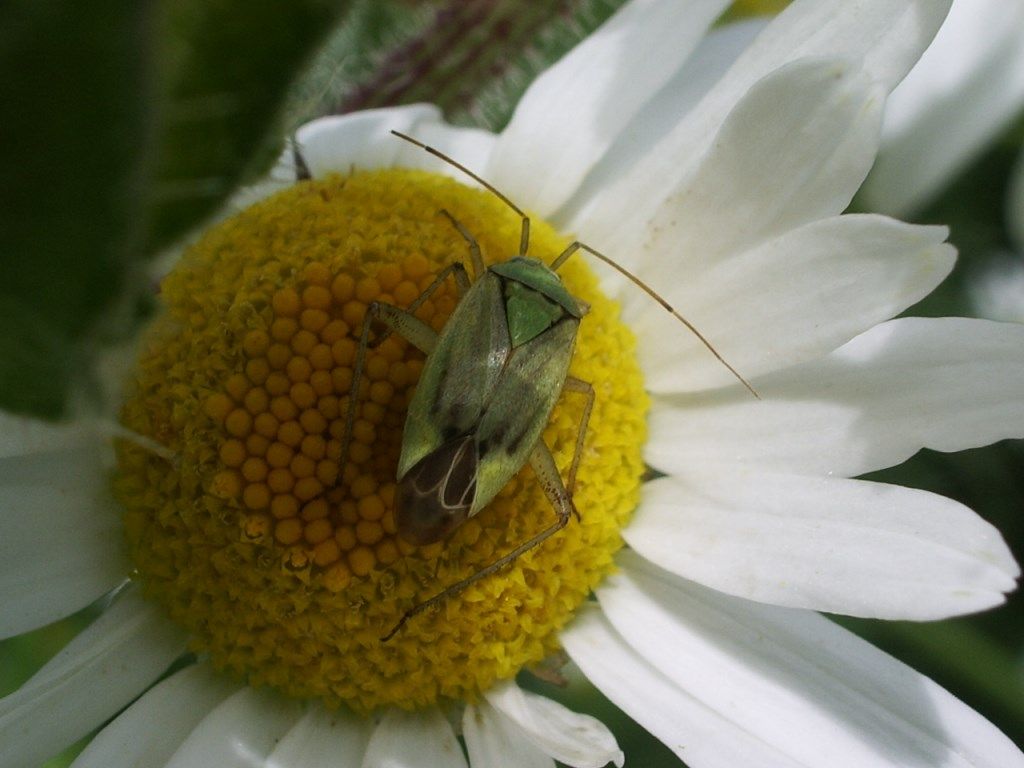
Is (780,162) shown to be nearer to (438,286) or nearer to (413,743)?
(438,286)

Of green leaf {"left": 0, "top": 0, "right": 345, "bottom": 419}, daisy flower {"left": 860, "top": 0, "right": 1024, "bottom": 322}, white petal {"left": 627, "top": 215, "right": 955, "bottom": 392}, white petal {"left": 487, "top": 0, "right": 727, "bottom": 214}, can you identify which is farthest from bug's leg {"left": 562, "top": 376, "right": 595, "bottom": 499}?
daisy flower {"left": 860, "top": 0, "right": 1024, "bottom": 322}

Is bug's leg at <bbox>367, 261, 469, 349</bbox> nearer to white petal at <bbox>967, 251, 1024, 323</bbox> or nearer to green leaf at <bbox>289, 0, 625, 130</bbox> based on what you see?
green leaf at <bbox>289, 0, 625, 130</bbox>

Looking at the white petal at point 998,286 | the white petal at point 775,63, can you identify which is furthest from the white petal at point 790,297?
the white petal at point 998,286

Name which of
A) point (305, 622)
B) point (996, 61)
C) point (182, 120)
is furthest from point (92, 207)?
point (996, 61)

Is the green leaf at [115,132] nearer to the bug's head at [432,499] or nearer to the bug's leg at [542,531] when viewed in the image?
the bug's head at [432,499]

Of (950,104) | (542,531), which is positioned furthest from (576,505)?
(950,104)

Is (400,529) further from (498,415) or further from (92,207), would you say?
(92,207)
